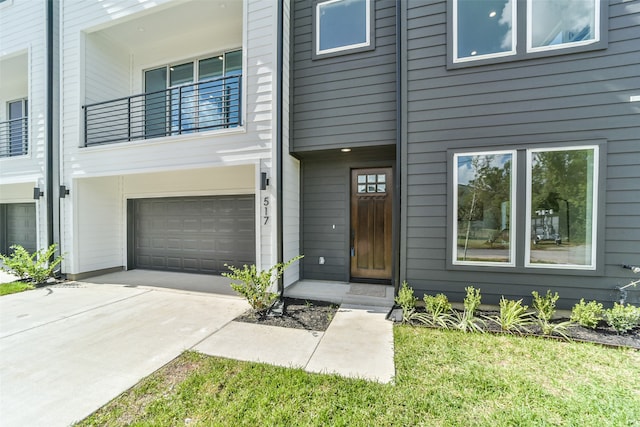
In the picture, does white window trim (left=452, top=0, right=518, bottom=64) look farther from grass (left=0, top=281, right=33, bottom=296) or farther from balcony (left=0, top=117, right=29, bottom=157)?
balcony (left=0, top=117, right=29, bottom=157)

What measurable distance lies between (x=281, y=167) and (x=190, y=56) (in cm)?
418

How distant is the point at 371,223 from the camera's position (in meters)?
5.19

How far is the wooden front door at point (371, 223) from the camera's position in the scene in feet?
16.8

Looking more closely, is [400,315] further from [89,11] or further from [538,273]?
[89,11]

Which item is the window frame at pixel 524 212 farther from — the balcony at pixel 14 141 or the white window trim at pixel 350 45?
the balcony at pixel 14 141

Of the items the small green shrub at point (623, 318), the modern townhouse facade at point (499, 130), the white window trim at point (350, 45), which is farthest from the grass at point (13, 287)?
the small green shrub at point (623, 318)

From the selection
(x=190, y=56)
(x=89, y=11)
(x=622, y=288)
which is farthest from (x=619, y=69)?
(x=89, y=11)

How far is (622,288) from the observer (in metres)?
3.31

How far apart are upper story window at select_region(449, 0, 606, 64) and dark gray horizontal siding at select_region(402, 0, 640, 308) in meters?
0.15

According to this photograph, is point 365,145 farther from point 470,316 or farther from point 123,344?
point 123,344

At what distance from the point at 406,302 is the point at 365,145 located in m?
2.65

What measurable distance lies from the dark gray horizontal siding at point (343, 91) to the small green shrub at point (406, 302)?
7.98 ft

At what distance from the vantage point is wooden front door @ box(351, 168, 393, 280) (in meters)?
5.12

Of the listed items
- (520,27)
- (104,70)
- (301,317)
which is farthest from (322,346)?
(104,70)
